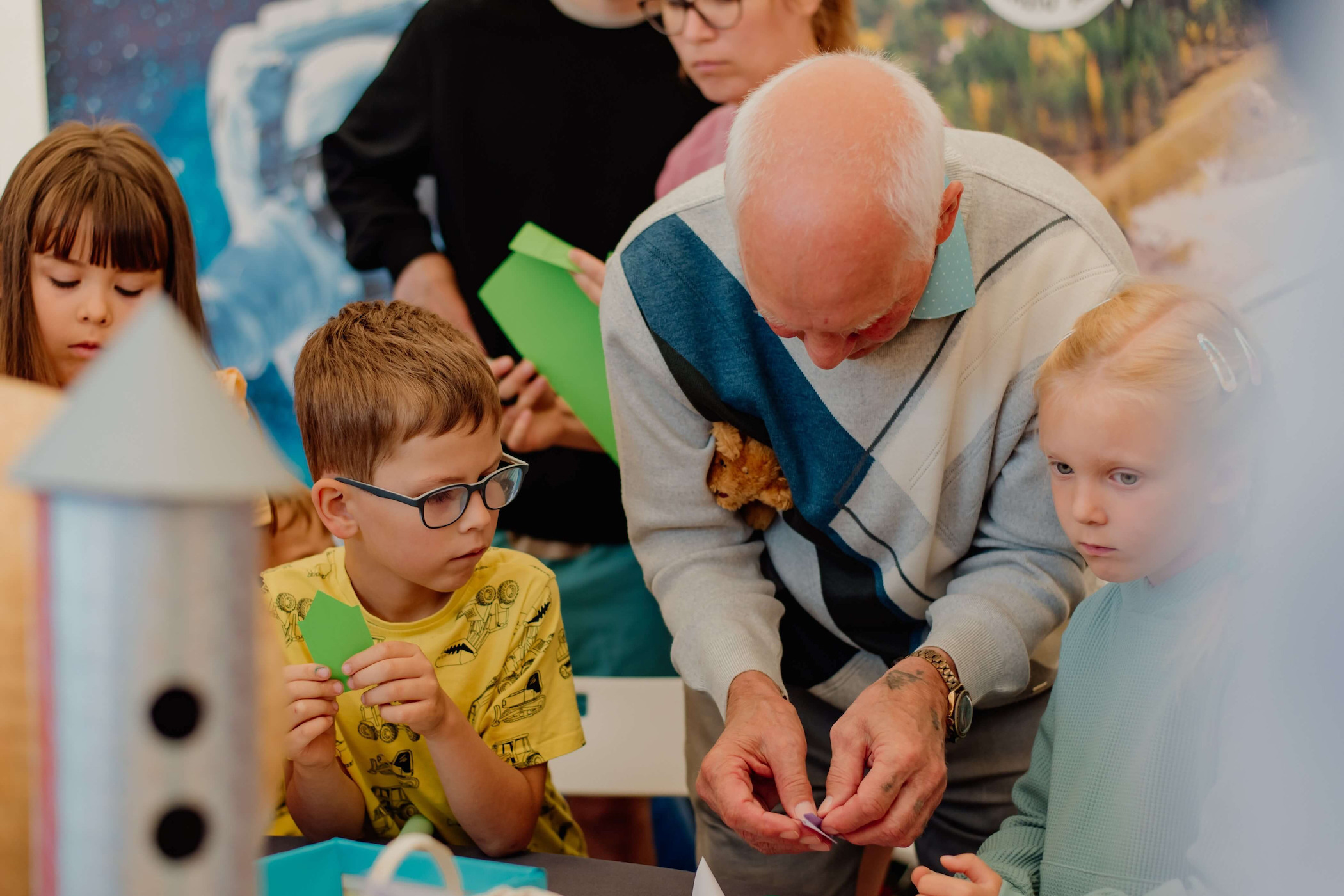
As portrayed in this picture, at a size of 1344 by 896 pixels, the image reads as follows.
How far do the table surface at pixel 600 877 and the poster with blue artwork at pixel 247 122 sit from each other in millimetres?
1598

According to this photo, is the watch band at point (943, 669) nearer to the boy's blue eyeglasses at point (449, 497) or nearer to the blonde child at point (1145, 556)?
the blonde child at point (1145, 556)

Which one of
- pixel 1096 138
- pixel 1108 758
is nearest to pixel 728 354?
pixel 1108 758

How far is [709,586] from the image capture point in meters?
1.48

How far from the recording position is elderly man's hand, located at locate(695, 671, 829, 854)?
3.69ft

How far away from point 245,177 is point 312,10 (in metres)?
0.40

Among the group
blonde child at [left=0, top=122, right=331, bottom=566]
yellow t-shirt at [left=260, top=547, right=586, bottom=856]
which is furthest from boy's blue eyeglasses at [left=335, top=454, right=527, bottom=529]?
blonde child at [left=0, top=122, right=331, bottom=566]

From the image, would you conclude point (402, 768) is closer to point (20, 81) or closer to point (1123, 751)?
point (1123, 751)

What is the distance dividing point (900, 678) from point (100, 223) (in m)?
1.31

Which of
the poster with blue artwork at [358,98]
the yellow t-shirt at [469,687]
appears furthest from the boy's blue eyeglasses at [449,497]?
the poster with blue artwork at [358,98]

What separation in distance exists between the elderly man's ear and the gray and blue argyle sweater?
2cm

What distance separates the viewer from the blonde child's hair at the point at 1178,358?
1.03 m

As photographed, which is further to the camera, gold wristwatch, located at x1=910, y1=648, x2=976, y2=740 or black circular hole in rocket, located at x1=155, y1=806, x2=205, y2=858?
gold wristwatch, located at x1=910, y1=648, x2=976, y2=740

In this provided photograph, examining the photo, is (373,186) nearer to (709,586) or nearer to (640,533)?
(640,533)

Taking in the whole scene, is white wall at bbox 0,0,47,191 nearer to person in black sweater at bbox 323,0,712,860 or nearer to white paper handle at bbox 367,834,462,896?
person in black sweater at bbox 323,0,712,860
